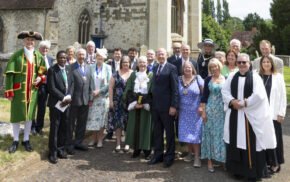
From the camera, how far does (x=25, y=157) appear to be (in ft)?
20.1

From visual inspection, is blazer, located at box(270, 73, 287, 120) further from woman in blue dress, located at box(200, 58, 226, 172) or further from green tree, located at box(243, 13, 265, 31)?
green tree, located at box(243, 13, 265, 31)

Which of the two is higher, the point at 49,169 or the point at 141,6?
the point at 141,6

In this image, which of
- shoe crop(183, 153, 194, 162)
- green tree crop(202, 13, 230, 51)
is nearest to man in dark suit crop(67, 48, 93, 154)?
shoe crop(183, 153, 194, 162)

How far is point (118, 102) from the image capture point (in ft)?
24.0

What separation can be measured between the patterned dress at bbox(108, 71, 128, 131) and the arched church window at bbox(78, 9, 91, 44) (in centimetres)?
1445

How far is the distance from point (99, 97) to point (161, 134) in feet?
5.84

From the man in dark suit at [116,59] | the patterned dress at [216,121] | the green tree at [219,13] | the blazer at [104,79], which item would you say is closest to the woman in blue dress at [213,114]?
the patterned dress at [216,121]

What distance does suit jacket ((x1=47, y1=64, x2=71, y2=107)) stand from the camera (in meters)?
6.45

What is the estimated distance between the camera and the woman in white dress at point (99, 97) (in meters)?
7.36

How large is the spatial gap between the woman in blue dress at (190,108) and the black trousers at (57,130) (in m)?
2.39

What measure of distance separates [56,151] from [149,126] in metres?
1.97

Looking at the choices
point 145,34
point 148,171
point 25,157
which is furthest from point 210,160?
point 145,34

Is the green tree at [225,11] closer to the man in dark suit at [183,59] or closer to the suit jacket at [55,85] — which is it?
the man in dark suit at [183,59]

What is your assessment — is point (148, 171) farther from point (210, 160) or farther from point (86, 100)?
point (86, 100)
